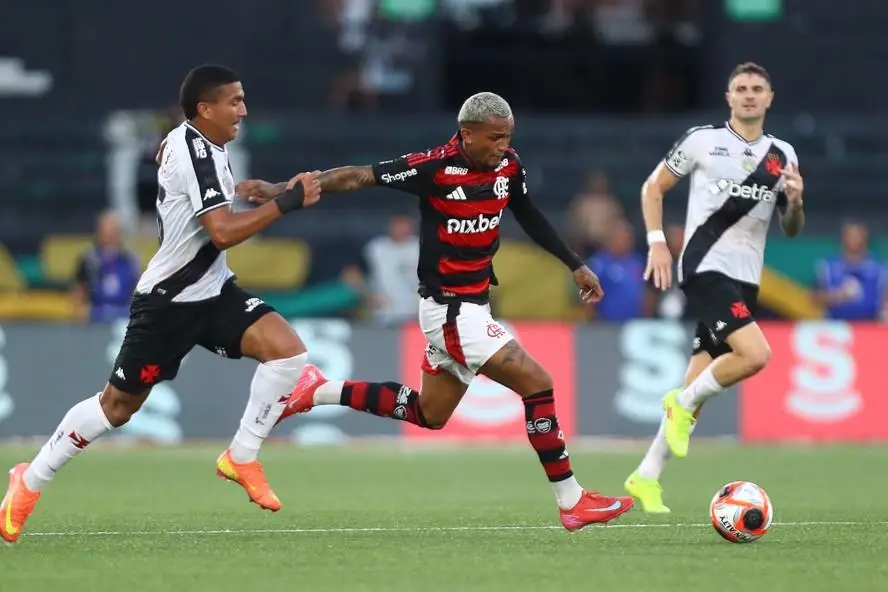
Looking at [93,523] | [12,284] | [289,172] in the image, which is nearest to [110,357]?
[12,284]

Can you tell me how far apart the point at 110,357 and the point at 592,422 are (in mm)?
4522

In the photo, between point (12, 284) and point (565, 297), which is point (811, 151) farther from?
point (12, 284)

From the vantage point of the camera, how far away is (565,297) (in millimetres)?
19344

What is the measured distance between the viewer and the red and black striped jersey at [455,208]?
362 inches

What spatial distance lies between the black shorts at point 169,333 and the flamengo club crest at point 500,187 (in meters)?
1.37

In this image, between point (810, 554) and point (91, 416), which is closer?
point (810, 554)

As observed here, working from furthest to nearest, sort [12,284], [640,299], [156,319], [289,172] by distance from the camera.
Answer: [289,172], [12,284], [640,299], [156,319]

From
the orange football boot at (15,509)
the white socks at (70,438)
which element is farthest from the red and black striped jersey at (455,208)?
the orange football boot at (15,509)

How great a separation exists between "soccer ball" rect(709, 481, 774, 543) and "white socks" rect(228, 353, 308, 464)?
2.29 m

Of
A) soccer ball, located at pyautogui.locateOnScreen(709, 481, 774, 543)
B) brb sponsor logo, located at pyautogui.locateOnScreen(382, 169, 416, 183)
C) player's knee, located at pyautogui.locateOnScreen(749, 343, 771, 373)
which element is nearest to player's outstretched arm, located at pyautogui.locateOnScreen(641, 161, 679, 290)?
player's knee, located at pyautogui.locateOnScreen(749, 343, 771, 373)

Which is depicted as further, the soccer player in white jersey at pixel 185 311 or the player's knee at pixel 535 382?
the player's knee at pixel 535 382

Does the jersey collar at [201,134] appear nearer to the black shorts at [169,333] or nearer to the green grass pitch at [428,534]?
the black shorts at [169,333]

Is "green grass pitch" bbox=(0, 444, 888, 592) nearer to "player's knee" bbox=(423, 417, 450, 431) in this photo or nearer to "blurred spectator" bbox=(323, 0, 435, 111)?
"player's knee" bbox=(423, 417, 450, 431)

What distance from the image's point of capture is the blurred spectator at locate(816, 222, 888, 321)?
1808cm
